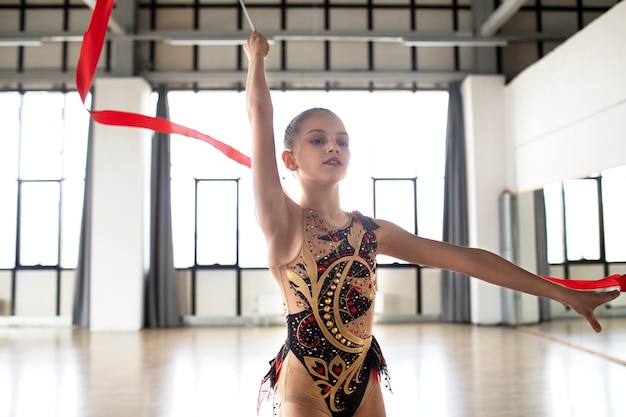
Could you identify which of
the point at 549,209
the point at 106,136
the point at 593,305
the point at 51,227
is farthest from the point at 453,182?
the point at 593,305

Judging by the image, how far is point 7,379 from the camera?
17.0 feet

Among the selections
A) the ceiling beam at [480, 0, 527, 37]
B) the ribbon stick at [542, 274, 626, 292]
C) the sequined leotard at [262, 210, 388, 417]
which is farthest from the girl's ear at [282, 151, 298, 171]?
the ceiling beam at [480, 0, 527, 37]

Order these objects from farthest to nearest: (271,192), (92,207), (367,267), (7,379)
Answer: (92,207)
(7,379)
(367,267)
(271,192)

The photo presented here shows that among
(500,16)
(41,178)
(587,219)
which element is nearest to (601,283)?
(587,219)

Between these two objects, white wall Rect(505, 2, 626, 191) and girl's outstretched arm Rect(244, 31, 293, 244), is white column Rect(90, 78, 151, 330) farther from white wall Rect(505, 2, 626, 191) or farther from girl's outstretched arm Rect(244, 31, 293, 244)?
girl's outstretched arm Rect(244, 31, 293, 244)

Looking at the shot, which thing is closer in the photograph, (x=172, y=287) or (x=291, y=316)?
(x=291, y=316)

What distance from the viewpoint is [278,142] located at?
362 inches

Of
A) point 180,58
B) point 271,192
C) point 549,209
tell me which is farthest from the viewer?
point 180,58

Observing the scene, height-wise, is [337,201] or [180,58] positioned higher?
[180,58]

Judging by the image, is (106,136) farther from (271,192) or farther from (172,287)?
(271,192)

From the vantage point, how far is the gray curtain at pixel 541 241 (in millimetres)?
7605

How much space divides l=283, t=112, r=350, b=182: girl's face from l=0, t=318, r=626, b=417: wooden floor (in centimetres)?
309

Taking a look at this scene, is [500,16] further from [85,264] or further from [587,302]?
[587,302]

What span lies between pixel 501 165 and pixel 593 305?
26.6 ft
